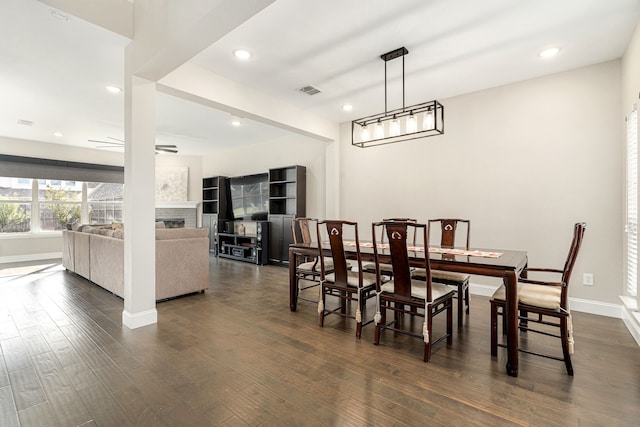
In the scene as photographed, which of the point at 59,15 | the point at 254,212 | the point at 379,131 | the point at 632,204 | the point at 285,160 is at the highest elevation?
the point at 59,15

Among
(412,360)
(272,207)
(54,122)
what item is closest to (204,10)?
(412,360)

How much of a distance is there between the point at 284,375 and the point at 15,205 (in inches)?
330

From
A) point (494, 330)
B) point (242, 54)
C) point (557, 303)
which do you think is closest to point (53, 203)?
point (242, 54)

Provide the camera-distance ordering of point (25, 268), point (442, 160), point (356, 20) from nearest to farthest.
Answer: point (356, 20) < point (442, 160) < point (25, 268)

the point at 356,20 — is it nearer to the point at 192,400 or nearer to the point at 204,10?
the point at 204,10

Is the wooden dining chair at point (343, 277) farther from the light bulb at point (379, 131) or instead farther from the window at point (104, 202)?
the window at point (104, 202)

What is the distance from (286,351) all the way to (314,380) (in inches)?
19.5

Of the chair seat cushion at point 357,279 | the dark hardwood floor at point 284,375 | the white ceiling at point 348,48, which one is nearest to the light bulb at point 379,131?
the white ceiling at point 348,48

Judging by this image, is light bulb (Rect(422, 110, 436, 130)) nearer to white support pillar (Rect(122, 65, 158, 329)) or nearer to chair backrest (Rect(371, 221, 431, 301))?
chair backrest (Rect(371, 221, 431, 301))

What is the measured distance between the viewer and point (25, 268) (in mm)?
5938

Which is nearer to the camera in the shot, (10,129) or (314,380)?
(314,380)

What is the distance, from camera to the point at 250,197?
7.35 m

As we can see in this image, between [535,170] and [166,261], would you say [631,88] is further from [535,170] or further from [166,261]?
[166,261]

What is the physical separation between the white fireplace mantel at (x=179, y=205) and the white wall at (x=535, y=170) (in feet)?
21.2
